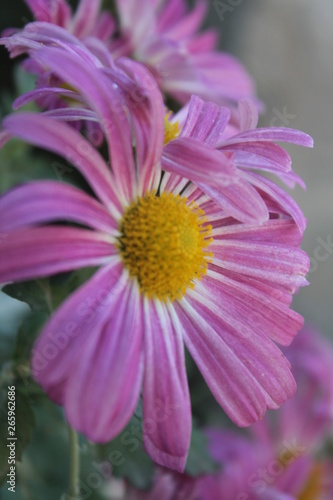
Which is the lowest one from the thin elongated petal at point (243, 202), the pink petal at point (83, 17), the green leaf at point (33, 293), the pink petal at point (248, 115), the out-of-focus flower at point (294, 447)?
the out-of-focus flower at point (294, 447)

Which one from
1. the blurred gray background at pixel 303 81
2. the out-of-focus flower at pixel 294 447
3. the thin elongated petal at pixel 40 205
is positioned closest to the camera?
the thin elongated petal at pixel 40 205

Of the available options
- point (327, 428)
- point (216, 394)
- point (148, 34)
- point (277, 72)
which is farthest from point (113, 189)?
point (277, 72)

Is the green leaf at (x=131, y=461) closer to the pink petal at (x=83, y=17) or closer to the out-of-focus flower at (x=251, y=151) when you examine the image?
the out-of-focus flower at (x=251, y=151)

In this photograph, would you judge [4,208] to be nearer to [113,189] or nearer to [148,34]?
[113,189]

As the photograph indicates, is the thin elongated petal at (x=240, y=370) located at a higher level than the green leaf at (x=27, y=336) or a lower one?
higher

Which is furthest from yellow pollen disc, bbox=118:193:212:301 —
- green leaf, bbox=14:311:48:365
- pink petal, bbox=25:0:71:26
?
pink petal, bbox=25:0:71:26

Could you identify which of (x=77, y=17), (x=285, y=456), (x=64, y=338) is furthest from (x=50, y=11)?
(x=285, y=456)

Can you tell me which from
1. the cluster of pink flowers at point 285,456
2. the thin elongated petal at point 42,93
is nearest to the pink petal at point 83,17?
the thin elongated petal at point 42,93

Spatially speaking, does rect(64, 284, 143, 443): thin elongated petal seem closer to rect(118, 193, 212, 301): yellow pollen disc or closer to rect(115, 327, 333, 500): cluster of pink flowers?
rect(118, 193, 212, 301): yellow pollen disc
